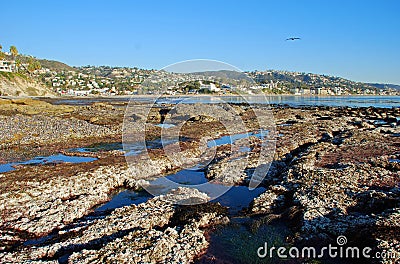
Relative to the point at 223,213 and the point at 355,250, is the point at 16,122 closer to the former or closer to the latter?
the point at 223,213

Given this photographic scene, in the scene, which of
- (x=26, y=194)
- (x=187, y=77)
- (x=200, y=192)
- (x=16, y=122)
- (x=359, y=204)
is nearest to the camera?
(x=359, y=204)

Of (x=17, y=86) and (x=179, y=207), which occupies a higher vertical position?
(x=17, y=86)

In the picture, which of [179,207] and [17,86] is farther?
[17,86]

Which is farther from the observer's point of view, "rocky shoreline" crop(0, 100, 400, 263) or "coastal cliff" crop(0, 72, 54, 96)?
"coastal cliff" crop(0, 72, 54, 96)

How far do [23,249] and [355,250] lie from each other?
1162 cm

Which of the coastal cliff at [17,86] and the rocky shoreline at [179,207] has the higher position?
the coastal cliff at [17,86]

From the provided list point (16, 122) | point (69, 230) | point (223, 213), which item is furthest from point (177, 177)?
point (16, 122)

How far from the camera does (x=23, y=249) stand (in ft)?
33.4

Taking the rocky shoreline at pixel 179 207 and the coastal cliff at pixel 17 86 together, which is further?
the coastal cliff at pixel 17 86

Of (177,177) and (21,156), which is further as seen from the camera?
(21,156)

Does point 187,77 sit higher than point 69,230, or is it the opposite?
point 187,77

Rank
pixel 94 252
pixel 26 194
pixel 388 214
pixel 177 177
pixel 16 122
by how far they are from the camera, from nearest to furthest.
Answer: pixel 94 252, pixel 388 214, pixel 26 194, pixel 177 177, pixel 16 122

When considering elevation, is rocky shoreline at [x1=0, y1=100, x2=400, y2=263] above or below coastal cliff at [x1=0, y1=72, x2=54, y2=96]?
below

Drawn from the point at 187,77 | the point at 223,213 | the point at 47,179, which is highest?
the point at 187,77
